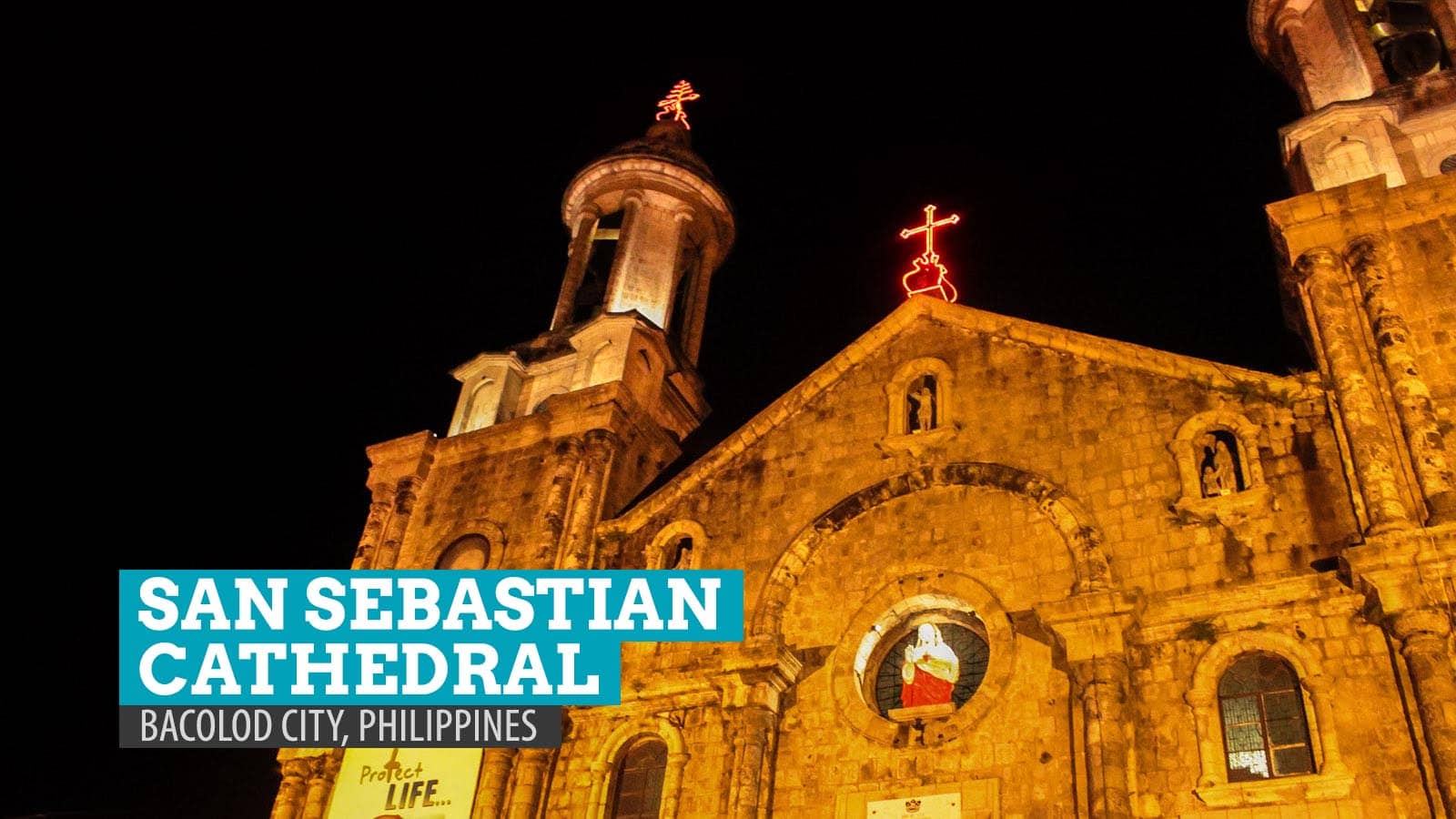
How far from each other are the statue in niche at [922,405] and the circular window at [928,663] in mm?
3108

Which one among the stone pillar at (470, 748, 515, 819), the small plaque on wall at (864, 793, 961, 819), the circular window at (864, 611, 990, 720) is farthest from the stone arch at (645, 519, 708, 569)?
the small plaque on wall at (864, 793, 961, 819)

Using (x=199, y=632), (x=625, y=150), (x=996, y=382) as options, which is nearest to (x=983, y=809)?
(x=996, y=382)

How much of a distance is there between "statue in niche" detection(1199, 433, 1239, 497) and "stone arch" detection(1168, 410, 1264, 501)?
10 centimetres

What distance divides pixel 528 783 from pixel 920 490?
22.4 feet

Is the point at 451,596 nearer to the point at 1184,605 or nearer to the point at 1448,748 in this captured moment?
the point at 1184,605

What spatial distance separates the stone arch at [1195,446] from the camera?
1573 cm

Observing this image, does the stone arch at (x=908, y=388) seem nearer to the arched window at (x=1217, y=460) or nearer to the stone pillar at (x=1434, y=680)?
the arched window at (x=1217, y=460)

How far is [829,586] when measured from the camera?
17.9m

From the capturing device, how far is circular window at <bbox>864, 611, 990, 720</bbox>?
16.1 meters

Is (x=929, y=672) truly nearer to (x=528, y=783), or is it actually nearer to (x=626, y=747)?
(x=626, y=747)

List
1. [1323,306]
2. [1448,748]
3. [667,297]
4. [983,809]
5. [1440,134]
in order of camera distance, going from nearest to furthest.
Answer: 1. [1448,748]
2. [983,809]
3. [1323,306]
4. [1440,134]
5. [667,297]

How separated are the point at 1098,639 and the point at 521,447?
1104 centimetres

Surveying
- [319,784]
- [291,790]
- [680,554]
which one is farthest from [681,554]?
[291,790]

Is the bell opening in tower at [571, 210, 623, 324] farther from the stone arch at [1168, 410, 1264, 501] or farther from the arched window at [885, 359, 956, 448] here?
the stone arch at [1168, 410, 1264, 501]
